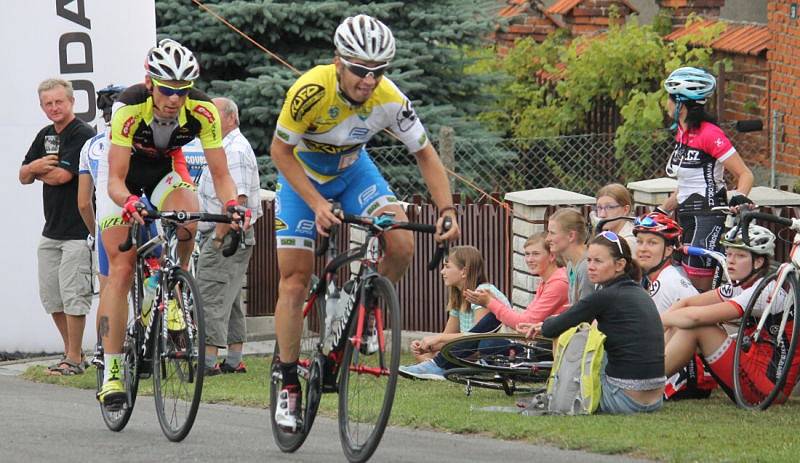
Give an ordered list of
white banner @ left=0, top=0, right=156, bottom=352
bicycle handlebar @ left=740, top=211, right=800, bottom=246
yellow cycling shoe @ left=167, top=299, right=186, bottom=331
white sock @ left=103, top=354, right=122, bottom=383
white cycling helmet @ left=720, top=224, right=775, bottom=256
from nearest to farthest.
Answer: yellow cycling shoe @ left=167, top=299, right=186, bottom=331
white sock @ left=103, top=354, right=122, bottom=383
bicycle handlebar @ left=740, top=211, right=800, bottom=246
white cycling helmet @ left=720, top=224, right=775, bottom=256
white banner @ left=0, top=0, right=156, bottom=352

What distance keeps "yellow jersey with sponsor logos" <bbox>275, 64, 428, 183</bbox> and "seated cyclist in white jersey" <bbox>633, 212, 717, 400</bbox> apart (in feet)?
10.4

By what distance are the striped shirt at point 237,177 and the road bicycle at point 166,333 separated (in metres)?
3.36

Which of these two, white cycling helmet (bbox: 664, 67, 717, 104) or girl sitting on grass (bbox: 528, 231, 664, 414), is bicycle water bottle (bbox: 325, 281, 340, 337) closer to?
girl sitting on grass (bbox: 528, 231, 664, 414)

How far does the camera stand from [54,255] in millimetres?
13969

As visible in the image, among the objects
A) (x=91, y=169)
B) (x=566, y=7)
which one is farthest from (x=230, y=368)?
(x=566, y=7)

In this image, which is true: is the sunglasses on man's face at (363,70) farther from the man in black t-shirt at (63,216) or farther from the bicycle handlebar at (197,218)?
the man in black t-shirt at (63,216)

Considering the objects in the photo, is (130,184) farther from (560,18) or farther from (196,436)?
(560,18)

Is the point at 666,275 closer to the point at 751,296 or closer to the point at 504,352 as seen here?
the point at 751,296

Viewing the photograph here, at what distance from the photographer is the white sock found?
31.9ft

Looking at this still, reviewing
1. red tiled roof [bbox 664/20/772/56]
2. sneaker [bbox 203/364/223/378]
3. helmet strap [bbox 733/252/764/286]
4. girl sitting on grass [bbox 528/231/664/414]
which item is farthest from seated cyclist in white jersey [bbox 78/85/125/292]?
red tiled roof [bbox 664/20/772/56]

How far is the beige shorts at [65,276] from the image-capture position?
44.9ft

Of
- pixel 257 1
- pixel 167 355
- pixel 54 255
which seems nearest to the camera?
pixel 167 355

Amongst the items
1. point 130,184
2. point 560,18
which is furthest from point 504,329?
point 560,18

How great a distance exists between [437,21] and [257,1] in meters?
2.04
